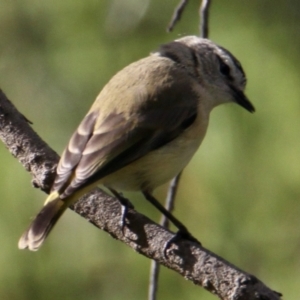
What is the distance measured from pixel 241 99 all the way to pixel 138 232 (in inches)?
47.5

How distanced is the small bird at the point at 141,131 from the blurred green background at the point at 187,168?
0.75 metres

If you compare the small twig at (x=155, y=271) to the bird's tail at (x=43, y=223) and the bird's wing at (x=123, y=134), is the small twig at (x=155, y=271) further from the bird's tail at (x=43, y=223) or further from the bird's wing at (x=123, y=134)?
the bird's tail at (x=43, y=223)

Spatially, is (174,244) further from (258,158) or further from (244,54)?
(244,54)

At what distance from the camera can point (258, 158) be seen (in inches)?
210

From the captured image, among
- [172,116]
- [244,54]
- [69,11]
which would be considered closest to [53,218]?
[172,116]

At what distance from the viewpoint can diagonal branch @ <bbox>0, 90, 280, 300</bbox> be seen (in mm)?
3293

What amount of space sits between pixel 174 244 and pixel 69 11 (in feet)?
9.56

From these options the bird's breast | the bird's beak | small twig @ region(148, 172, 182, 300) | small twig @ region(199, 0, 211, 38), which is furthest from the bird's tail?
the bird's beak

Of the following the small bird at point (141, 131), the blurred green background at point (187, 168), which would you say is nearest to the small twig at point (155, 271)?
the small bird at point (141, 131)

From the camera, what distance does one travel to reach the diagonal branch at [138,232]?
329 cm

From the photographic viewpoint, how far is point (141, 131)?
4004 mm

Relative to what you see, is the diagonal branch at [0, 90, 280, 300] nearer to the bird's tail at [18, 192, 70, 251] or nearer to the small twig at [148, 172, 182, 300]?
the small twig at [148, 172, 182, 300]

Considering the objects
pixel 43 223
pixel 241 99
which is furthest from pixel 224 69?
pixel 43 223

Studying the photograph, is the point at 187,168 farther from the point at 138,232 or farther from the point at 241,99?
the point at 138,232
